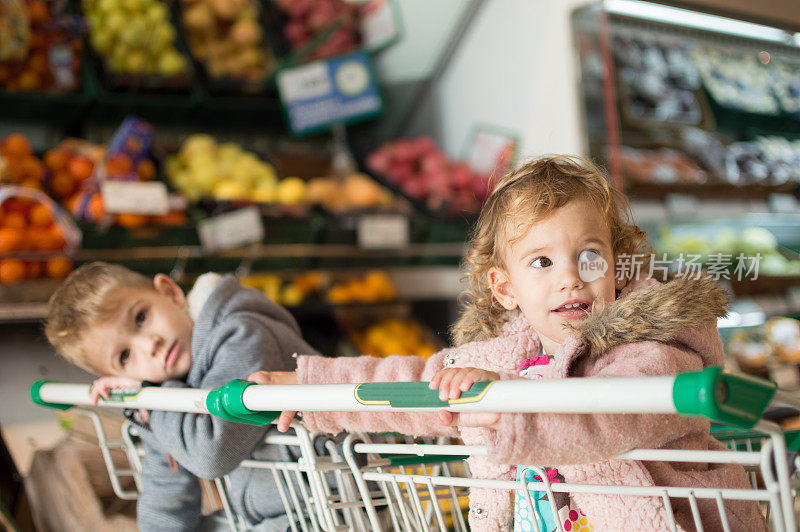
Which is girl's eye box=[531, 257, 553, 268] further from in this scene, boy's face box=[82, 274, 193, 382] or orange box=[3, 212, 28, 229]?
orange box=[3, 212, 28, 229]

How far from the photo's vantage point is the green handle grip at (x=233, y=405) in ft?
3.74

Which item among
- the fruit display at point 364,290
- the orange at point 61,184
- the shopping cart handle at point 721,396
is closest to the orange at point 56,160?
the orange at point 61,184

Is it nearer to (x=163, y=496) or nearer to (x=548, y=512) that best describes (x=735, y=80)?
(x=548, y=512)

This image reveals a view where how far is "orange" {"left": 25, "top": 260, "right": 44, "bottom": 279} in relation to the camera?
97.5 inches

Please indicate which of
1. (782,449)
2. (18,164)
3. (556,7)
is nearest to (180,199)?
(18,164)

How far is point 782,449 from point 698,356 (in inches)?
12.4

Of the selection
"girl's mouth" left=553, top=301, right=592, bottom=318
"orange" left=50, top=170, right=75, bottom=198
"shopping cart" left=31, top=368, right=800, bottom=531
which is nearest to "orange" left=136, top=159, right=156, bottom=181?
"orange" left=50, top=170, right=75, bottom=198

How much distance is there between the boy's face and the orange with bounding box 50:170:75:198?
1504mm

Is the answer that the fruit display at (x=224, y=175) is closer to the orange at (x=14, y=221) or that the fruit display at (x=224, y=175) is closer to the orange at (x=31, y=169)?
the orange at (x=31, y=169)

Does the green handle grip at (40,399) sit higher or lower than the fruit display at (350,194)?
higher

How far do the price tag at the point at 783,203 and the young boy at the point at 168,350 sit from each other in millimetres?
2347

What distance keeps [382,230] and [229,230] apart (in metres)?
0.70

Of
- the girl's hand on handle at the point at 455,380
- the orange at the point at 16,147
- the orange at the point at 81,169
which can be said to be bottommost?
the orange at the point at 81,169

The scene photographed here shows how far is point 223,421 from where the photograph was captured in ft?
4.59
